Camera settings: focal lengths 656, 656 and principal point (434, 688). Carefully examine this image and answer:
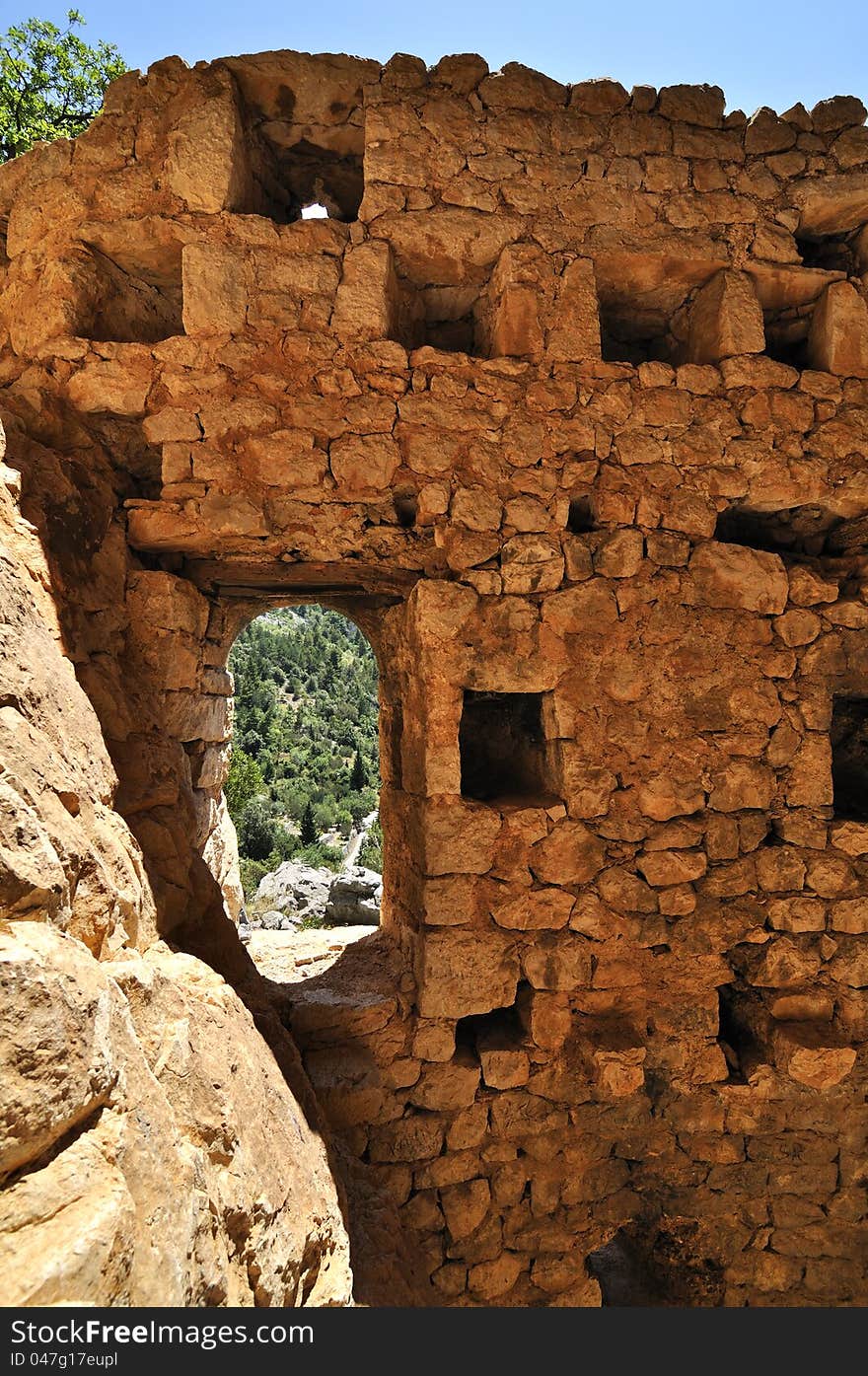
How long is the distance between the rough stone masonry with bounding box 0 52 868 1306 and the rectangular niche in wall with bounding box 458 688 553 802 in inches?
7.3

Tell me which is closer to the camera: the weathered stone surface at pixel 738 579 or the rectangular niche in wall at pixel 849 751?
the weathered stone surface at pixel 738 579

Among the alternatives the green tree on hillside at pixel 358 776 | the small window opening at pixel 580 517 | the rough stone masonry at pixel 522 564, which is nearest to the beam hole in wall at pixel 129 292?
the rough stone masonry at pixel 522 564

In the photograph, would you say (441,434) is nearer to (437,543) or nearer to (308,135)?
(437,543)

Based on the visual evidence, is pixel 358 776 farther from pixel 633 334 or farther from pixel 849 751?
pixel 633 334

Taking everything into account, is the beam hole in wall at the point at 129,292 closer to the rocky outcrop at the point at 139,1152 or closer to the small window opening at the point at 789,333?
the rocky outcrop at the point at 139,1152

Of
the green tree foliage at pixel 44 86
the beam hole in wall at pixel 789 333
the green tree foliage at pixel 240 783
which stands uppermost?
the green tree foliage at pixel 44 86

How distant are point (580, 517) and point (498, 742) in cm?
134

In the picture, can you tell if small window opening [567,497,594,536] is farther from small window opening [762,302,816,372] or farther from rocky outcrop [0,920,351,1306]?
rocky outcrop [0,920,351,1306]

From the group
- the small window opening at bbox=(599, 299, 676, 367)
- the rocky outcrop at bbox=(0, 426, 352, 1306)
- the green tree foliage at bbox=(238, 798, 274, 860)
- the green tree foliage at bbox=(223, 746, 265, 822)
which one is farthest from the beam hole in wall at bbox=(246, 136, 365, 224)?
the green tree foliage at bbox=(238, 798, 274, 860)

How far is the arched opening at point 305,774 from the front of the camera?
11.9 metres

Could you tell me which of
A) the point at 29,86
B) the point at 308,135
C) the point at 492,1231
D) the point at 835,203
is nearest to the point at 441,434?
the point at 308,135

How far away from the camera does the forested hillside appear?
696 inches

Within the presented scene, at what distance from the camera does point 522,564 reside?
10.4ft

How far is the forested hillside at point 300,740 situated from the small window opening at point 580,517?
41.4ft
